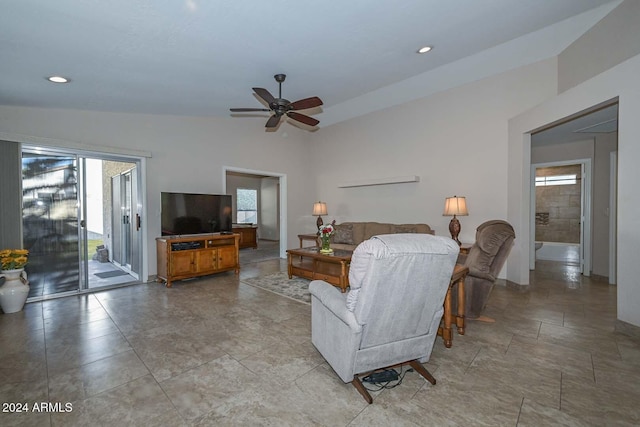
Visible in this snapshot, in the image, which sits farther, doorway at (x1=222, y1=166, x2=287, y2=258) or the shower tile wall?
doorway at (x1=222, y1=166, x2=287, y2=258)

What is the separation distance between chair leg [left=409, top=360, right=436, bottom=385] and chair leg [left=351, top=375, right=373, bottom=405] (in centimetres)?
46

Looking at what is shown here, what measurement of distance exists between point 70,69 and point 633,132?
546 centimetres

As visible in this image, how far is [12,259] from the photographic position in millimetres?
3373

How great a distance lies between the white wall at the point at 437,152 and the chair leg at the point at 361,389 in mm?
3839

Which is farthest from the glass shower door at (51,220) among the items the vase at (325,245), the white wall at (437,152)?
the white wall at (437,152)

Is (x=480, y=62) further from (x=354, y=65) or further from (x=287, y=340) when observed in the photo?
(x=287, y=340)

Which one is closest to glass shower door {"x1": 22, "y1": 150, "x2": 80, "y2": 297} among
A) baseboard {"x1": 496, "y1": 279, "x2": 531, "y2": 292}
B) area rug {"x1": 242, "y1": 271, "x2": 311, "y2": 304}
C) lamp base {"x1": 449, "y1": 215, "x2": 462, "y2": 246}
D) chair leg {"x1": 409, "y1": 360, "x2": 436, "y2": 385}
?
area rug {"x1": 242, "y1": 271, "x2": 311, "y2": 304}

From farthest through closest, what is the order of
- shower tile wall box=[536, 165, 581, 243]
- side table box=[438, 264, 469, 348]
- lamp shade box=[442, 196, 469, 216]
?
shower tile wall box=[536, 165, 581, 243] < lamp shade box=[442, 196, 469, 216] < side table box=[438, 264, 469, 348]

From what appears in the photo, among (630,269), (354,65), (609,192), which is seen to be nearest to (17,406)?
(354,65)

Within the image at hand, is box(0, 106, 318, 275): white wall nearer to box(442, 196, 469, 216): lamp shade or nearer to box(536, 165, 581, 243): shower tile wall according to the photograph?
box(442, 196, 469, 216): lamp shade

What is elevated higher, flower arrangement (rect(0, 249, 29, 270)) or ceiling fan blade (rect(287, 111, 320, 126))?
ceiling fan blade (rect(287, 111, 320, 126))

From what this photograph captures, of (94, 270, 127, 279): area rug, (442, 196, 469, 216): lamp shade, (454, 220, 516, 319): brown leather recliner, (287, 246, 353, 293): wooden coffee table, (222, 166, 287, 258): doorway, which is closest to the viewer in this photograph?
(454, 220, 516, 319): brown leather recliner

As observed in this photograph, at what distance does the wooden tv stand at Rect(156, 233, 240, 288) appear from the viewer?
4555mm

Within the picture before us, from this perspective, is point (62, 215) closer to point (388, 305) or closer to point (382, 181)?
point (388, 305)
